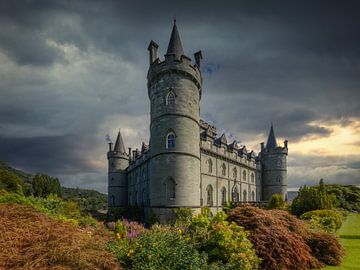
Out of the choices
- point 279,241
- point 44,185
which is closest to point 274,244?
point 279,241

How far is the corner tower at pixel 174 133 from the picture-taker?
2286 centimetres

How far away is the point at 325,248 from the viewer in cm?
1078

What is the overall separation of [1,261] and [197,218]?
22.1 ft

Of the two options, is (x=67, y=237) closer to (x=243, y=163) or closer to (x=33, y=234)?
(x=33, y=234)

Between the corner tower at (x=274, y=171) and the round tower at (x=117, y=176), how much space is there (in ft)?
87.4

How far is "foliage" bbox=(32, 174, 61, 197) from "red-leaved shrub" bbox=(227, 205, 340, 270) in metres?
53.5

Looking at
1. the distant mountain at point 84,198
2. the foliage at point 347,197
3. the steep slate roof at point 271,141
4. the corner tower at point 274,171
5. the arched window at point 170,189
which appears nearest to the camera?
the arched window at point 170,189

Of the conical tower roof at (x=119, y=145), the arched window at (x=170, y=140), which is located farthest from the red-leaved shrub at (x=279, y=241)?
the conical tower roof at (x=119, y=145)

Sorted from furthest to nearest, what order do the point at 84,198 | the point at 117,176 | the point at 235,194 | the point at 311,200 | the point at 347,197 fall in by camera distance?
the point at 84,198 → the point at 347,197 → the point at 117,176 → the point at 235,194 → the point at 311,200

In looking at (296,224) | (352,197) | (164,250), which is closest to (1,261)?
(164,250)

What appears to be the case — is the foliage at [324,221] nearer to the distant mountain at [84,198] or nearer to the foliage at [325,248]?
the foliage at [325,248]

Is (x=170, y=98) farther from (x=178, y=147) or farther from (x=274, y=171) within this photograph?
(x=274, y=171)

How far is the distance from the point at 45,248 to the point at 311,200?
20.6 metres

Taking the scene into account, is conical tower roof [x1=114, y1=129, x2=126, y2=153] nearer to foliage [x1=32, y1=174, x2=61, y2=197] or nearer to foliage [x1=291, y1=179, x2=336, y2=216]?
foliage [x1=32, y1=174, x2=61, y2=197]
